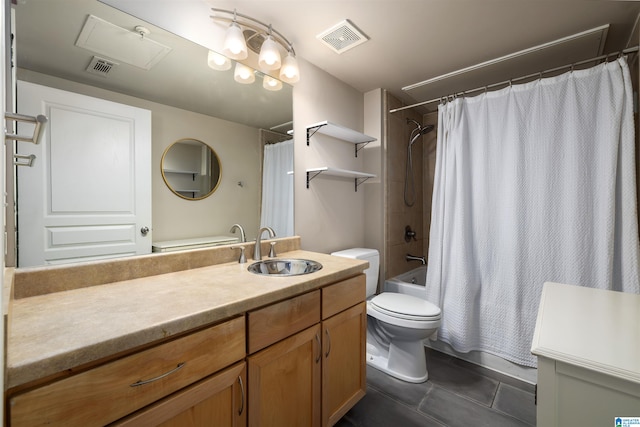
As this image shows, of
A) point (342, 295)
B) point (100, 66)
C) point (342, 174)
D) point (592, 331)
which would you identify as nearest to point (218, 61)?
point (100, 66)

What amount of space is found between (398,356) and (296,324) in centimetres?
111

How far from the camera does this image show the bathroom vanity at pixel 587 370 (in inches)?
27.4

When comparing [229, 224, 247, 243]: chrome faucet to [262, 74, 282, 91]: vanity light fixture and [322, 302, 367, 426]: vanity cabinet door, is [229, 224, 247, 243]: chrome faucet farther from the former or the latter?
[262, 74, 282, 91]: vanity light fixture

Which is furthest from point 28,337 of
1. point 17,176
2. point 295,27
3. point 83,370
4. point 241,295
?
point 295,27

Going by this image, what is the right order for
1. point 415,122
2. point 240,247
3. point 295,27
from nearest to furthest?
point 240,247
point 295,27
point 415,122

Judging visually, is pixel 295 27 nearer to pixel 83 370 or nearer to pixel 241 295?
pixel 241 295

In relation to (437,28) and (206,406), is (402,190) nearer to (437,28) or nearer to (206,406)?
(437,28)

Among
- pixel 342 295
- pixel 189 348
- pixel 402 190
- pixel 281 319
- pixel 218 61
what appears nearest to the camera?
pixel 189 348

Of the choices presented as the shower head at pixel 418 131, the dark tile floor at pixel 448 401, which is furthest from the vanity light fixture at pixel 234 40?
the dark tile floor at pixel 448 401

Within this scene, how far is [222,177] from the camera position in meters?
1.64

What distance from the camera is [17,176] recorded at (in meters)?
1.00

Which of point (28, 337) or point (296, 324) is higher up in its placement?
point (28, 337)

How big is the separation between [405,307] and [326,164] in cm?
123

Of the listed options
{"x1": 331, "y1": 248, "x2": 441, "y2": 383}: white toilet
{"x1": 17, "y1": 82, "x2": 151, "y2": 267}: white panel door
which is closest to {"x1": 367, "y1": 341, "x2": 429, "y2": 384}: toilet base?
{"x1": 331, "y1": 248, "x2": 441, "y2": 383}: white toilet
